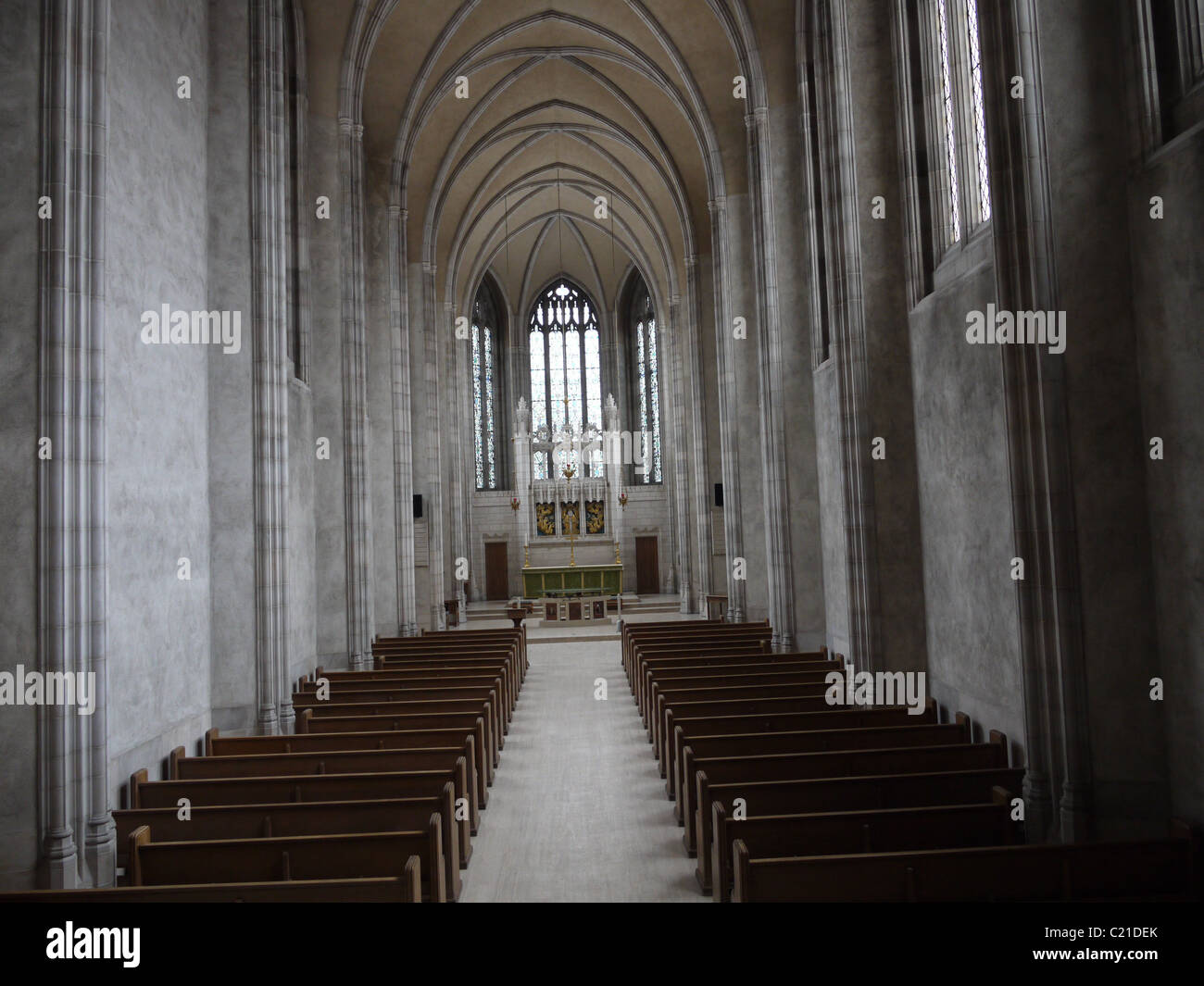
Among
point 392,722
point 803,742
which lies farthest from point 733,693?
point 392,722

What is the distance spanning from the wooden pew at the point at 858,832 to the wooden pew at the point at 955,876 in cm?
70

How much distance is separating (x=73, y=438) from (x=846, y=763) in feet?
19.6

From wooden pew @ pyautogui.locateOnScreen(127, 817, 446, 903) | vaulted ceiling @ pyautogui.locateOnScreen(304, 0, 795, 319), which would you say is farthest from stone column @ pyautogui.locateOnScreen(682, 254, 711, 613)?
wooden pew @ pyautogui.locateOnScreen(127, 817, 446, 903)

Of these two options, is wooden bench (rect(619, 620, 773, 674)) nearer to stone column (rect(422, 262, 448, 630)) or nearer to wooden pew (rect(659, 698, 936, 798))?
wooden pew (rect(659, 698, 936, 798))

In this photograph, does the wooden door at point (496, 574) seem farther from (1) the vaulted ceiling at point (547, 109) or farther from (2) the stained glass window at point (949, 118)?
(2) the stained glass window at point (949, 118)

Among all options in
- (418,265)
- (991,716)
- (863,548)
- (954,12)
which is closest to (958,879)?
(991,716)

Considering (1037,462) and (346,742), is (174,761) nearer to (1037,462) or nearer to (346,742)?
(346,742)

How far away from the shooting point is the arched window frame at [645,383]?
36.2 m

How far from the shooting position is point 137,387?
7.59 m

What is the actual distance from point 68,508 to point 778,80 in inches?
515

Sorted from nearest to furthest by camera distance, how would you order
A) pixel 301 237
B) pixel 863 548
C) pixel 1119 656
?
pixel 1119 656, pixel 863 548, pixel 301 237

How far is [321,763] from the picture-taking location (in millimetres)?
7363

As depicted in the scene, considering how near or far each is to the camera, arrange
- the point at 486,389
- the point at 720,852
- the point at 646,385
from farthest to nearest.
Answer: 1. the point at 646,385
2. the point at 486,389
3. the point at 720,852

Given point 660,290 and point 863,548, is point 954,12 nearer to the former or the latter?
point 863,548
